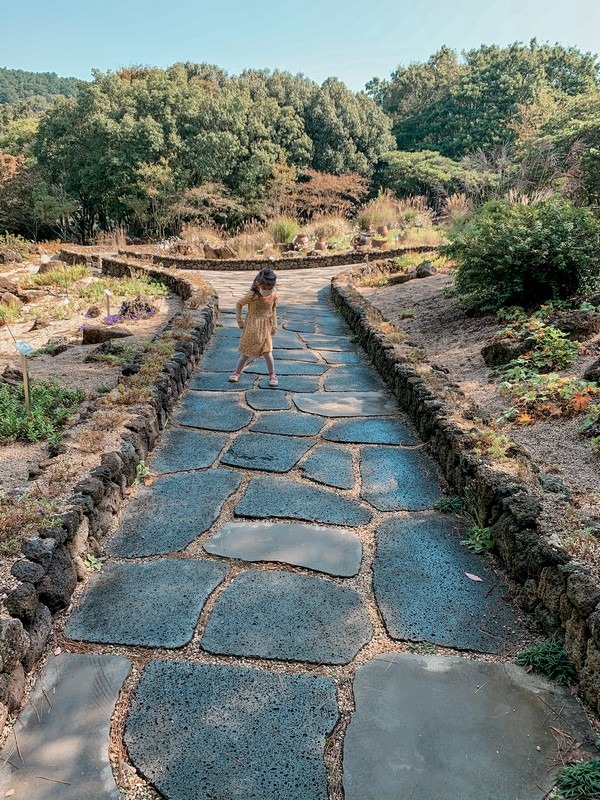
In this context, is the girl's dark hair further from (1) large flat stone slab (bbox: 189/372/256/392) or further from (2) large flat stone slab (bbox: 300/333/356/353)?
(2) large flat stone slab (bbox: 300/333/356/353)

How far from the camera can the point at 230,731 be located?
5.71 feet

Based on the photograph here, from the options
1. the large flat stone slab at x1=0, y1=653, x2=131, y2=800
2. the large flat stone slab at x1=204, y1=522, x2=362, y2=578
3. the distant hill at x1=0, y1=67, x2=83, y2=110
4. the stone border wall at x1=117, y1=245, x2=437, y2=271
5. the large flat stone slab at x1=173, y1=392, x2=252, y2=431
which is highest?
the distant hill at x1=0, y1=67, x2=83, y2=110

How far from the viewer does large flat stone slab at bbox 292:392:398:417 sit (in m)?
4.64

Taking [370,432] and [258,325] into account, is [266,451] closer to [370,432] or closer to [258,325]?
[370,432]

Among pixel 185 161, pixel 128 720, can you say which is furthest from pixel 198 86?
pixel 128 720

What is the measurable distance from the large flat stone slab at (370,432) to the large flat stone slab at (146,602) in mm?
1759

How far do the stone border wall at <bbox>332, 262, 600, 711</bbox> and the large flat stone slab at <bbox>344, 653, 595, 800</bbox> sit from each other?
209 millimetres

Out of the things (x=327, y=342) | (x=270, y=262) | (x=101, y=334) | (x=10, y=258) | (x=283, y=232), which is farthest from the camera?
(x=283, y=232)

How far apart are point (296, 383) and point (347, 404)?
73cm

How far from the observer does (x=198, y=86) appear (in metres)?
24.0

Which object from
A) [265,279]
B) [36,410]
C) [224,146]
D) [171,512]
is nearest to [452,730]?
[171,512]

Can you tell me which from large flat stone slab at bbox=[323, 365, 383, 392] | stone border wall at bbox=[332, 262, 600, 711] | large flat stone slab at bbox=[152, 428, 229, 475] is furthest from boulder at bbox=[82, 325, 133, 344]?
stone border wall at bbox=[332, 262, 600, 711]

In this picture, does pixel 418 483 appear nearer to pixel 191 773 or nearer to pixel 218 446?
pixel 218 446

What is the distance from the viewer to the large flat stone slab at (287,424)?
420cm
